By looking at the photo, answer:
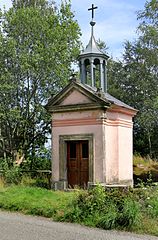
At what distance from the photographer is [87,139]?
15.9 meters

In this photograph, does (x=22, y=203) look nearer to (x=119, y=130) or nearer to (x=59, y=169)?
(x=59, y=169)

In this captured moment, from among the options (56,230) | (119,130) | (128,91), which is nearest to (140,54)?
(128,91)

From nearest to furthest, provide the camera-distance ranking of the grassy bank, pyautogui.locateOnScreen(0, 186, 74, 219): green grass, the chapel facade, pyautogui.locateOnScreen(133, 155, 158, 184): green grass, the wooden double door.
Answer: the grassy bank → pyautogui.locateOnScreen(0, 186, 74, 219): green grass → the chapel facade → the wooden double door → pyautogui.locateOnScreen(133, 155, 158, 184): green grass

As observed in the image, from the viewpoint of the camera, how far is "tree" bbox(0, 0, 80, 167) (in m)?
21.0

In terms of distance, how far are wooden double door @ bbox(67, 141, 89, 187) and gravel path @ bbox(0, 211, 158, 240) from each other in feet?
19.8

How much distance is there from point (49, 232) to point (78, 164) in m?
7.67

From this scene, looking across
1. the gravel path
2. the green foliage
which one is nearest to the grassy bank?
the green foliage

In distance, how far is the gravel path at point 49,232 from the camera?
8.16 metres

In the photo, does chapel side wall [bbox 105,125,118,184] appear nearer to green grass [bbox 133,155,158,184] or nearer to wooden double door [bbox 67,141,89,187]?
wooden double door [bbox 67,141,89,187]

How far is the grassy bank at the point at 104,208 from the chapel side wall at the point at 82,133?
381cm

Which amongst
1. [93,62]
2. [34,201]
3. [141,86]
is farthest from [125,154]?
[141,86]

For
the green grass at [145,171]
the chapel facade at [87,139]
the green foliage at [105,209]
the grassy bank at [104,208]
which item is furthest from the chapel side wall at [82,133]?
the green foliage at [105,209]

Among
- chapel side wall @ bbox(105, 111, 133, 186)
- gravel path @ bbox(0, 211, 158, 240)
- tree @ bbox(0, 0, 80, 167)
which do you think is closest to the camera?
gravel path @ bbox(0, 211, 158, 240)

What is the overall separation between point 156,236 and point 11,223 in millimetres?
3647
